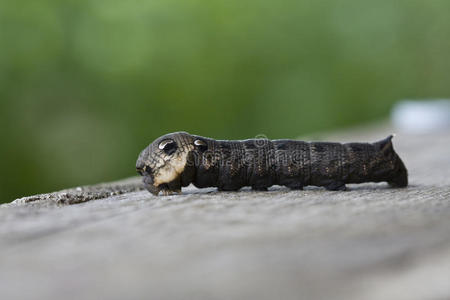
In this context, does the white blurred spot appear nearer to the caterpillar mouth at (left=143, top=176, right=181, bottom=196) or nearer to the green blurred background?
the caterpillar mouth at (left=143, top=176, right=181, bottom=196)

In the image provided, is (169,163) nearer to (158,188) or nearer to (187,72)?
(158,188)

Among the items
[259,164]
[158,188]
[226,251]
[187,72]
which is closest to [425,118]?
[259,164]

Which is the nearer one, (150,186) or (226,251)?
(226,251)

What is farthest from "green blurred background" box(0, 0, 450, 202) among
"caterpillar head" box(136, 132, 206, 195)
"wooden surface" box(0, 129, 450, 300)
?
"wooden surface" box(0, 129, 450, 300)

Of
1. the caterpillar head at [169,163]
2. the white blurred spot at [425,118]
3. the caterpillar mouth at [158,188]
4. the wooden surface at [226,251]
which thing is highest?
the wooden surface at [226,251]

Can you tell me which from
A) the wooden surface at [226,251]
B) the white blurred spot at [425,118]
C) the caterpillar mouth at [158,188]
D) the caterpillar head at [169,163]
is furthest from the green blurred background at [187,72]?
the wooden surface at [226,251]

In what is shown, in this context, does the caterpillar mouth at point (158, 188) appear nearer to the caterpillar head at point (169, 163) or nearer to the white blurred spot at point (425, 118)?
the caterpillar head at point (169, 163)
